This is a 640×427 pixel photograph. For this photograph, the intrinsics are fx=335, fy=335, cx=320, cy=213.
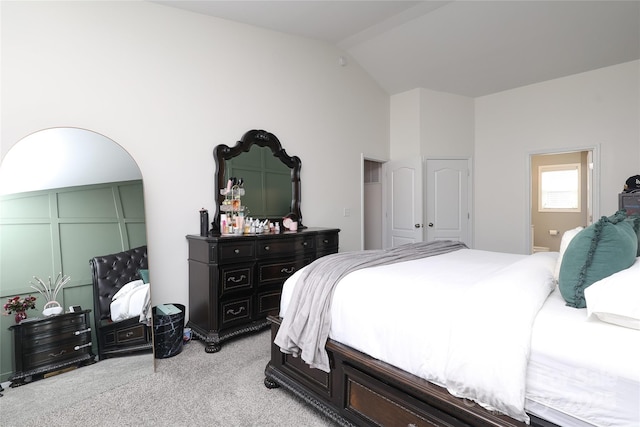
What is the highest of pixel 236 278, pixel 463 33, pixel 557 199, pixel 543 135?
pixel 463 33

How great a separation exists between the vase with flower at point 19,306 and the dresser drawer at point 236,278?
1256 millimetres

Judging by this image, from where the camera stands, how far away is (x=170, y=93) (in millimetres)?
3158

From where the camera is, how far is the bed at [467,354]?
1.09 meters

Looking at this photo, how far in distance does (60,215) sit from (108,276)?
52 cm

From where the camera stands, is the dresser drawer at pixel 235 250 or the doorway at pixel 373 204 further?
the doorway at pixel 373 204

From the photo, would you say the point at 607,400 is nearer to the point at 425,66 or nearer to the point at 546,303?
the point at 546,303

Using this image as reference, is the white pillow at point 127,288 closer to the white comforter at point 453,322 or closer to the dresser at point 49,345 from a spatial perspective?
the dresser at point 49,345

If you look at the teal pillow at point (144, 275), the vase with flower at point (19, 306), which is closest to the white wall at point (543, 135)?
the teal pillow at point (144, 275)

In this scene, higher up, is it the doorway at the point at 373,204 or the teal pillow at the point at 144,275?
the doorway at the point at 373,204

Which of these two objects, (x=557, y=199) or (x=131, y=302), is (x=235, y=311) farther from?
(x=557, y=199)

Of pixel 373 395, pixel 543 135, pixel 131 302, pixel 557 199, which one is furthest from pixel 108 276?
pixel 557 199

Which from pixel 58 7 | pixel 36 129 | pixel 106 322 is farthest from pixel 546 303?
pixel 58 7

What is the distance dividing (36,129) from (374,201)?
180 inches

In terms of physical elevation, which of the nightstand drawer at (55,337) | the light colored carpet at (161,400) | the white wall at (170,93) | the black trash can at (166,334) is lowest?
the light colored carpet at (161,400)
